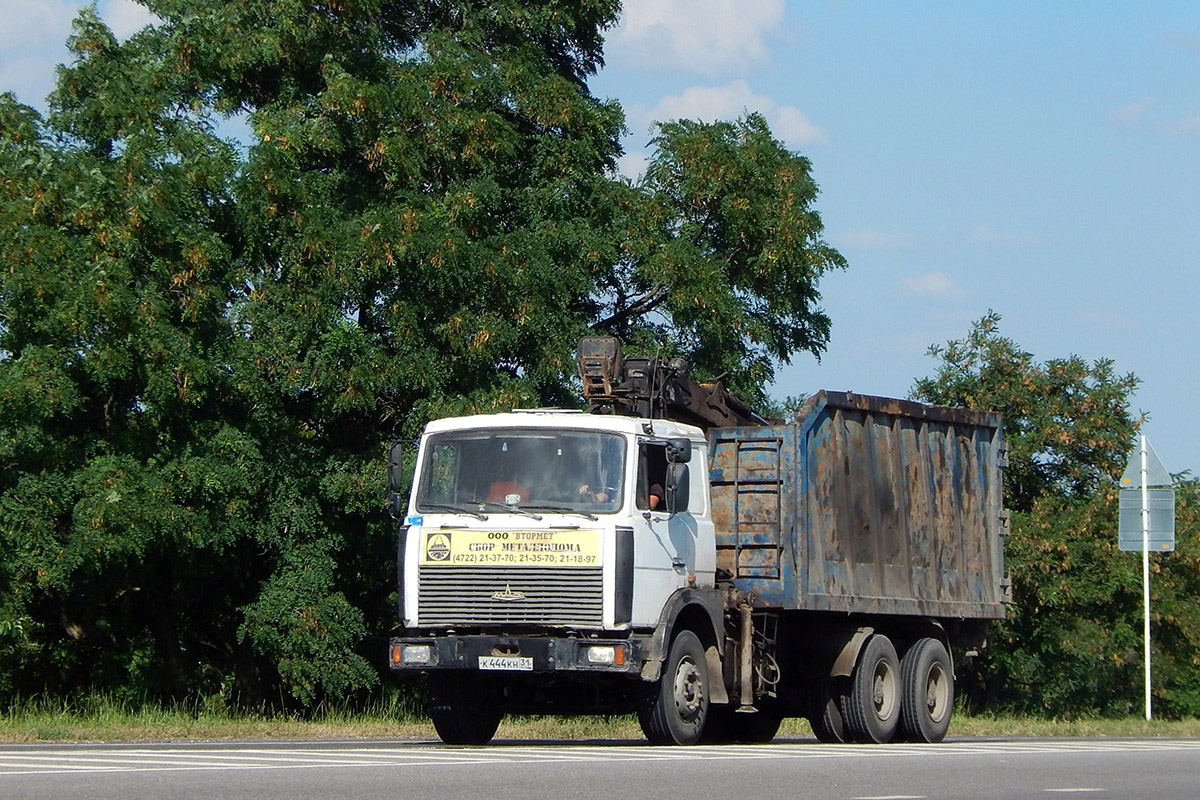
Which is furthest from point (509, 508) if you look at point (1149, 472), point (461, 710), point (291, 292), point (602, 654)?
point (1149, 472)

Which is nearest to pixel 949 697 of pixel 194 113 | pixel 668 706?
pixel 668 706

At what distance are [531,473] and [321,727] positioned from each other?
5888 mm

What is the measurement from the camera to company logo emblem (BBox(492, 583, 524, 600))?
15.2 metres

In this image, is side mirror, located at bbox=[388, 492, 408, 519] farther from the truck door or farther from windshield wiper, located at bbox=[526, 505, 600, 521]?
the truck door

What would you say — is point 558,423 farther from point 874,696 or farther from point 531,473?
point 874,696

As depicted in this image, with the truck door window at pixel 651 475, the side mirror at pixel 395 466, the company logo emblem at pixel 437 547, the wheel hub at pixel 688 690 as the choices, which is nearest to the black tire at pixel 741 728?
the wheel hub at pixel 688 690

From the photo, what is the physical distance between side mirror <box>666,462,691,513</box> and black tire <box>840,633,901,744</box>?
123 inches

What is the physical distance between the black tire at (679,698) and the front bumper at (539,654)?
0.49 metres

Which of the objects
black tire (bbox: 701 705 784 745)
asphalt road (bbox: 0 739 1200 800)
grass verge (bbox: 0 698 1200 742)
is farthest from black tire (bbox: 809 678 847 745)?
asphalt road (bbox: 0 739 1200 800)

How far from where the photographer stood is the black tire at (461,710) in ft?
53.3

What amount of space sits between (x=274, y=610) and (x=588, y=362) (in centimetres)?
923

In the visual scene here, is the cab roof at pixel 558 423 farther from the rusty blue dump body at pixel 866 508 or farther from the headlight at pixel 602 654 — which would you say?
the headlight at pixel 602 654

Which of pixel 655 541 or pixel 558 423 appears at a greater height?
pixel 558 423

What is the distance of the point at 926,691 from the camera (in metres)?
19.3
